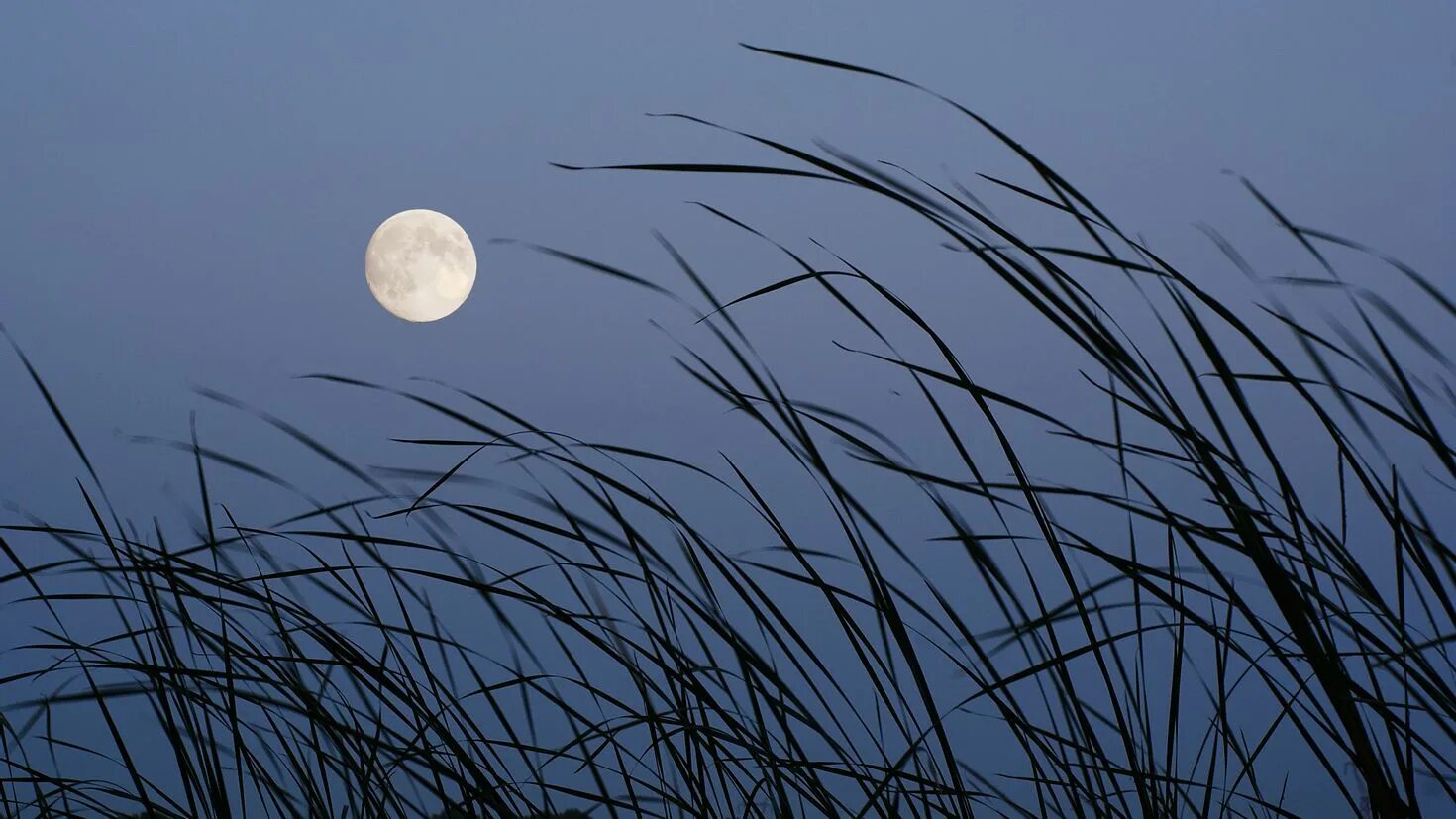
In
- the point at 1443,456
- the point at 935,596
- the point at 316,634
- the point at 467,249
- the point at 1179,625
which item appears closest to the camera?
the point at 1443,456

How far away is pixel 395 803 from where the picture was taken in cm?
104

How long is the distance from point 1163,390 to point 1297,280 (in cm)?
26

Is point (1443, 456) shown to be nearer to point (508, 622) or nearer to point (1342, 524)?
point (1342, 524)

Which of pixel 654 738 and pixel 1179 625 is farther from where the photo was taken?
pixel 654 738

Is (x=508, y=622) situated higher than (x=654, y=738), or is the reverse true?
(x=508, y=622)

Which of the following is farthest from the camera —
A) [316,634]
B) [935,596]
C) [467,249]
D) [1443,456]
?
Result: [467,249]

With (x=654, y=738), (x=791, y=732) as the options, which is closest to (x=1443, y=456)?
(x=791, y=732)

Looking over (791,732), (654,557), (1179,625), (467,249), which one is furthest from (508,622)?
(467,249)

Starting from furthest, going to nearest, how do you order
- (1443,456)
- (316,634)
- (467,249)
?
(467,249), (316,634), (1443,456)

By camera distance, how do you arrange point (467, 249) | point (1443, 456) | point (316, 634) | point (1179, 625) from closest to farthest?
point (1443, 456), point (1179, 625), point (316, 634), point (467, 249)

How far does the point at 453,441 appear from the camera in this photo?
103 centimetres

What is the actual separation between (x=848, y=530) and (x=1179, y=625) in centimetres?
24

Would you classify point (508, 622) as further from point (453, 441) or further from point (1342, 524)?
point (1342, 524)

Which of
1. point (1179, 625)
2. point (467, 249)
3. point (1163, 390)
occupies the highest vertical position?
point (467, 249)
